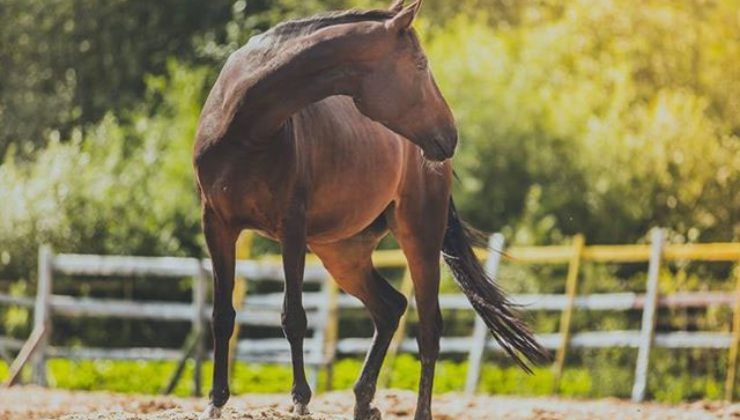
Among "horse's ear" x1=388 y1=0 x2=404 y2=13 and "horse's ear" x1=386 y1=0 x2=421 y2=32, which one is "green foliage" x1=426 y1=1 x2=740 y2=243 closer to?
"horse's ear" x1=388 y1=0 x2=404 y2=13

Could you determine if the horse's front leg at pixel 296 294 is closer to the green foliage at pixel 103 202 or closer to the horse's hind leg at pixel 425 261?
the horse's hind leg at pixel 425 261

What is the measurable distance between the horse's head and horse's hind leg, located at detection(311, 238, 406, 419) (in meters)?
1.39

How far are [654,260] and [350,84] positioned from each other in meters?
8.54

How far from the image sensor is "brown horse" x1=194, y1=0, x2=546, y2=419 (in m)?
7.64

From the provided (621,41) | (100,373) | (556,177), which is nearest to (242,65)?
(100,373)

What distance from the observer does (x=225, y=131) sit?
25.2 ft

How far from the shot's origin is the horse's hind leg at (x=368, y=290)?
895 centimetres

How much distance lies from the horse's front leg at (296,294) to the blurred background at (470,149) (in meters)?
9.33

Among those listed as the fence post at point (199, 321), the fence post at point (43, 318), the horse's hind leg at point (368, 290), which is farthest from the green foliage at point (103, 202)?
the horse's hind leg at point (368, 290)

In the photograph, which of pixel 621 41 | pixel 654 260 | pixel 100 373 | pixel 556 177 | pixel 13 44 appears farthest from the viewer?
pixel 621 41

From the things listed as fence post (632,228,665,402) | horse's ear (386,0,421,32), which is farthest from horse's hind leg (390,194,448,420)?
fence post (632,228,665,402)

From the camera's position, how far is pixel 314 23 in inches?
310

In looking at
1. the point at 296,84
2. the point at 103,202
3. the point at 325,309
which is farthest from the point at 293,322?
the point at 103,202

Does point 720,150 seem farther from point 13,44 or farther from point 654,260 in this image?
point 13,44
